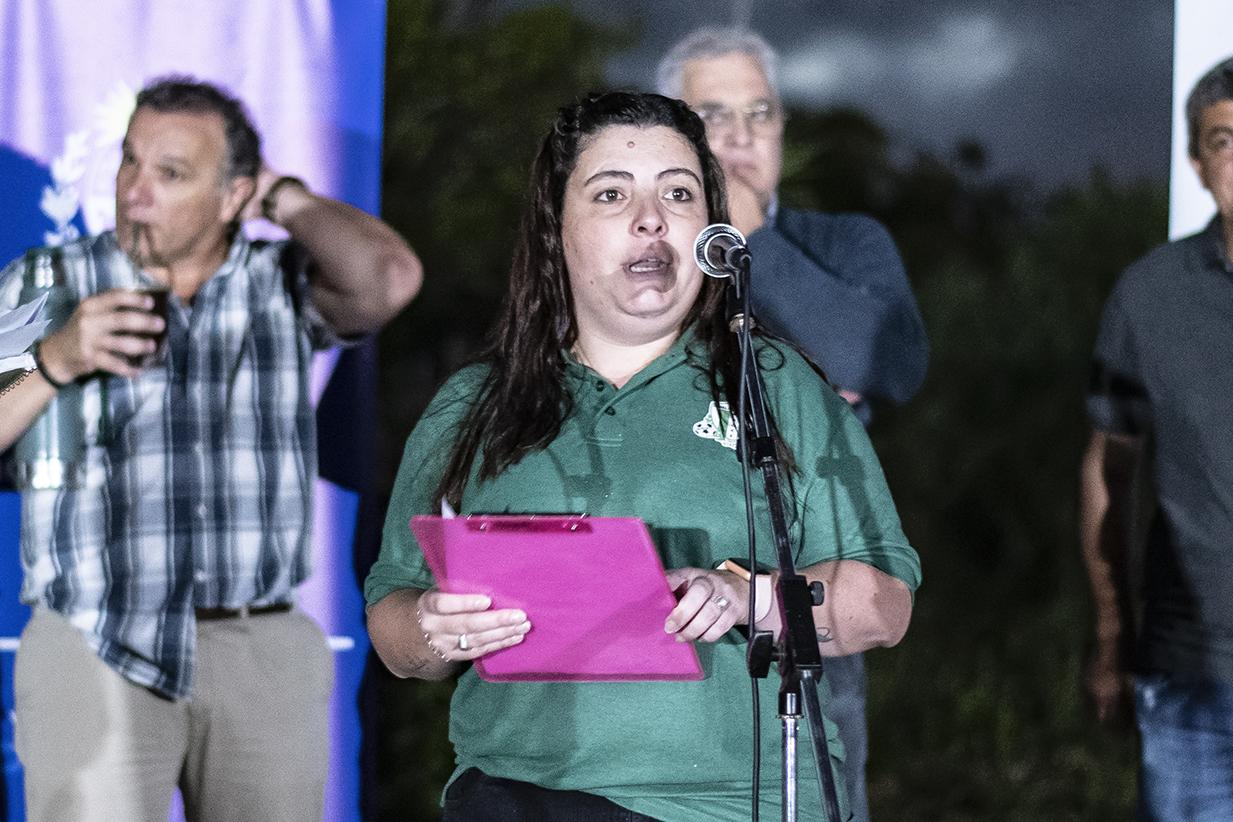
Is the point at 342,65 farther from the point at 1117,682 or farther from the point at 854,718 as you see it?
the point at 1117,682

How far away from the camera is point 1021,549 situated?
5719 mm

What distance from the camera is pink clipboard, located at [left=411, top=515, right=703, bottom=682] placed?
157 centimetres

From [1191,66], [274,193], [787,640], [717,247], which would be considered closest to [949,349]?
[1191,66]

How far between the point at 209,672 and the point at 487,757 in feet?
4.07

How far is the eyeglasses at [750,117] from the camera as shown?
3.14 metres

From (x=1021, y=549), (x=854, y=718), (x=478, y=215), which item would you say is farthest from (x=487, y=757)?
(x=1021, y=549)

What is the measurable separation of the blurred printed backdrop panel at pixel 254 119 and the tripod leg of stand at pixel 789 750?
1.68m

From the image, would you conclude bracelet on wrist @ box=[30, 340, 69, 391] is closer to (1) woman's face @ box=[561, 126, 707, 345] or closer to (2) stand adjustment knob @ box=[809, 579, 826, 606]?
(1) woman's face @ box=[561, 126, 707, 345]

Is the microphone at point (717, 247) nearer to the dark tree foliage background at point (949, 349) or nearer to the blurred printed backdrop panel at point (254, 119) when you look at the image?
the blurred printed backdrop panel at point (254, 119)

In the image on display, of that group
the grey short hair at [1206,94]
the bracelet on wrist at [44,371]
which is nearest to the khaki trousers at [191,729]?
the bracelet on wrist at [44,371]

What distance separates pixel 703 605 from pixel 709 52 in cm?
188

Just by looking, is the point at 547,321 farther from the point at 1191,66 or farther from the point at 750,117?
the point at 1191,66

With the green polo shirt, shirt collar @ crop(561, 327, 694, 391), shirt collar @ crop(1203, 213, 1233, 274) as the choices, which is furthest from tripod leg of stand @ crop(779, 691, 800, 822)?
shirt collar @ crop(1203, 213, 1233, 274)

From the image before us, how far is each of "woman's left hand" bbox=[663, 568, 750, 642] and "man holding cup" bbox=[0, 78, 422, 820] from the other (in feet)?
4.92
